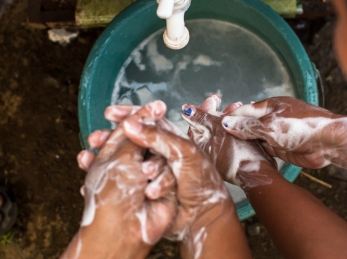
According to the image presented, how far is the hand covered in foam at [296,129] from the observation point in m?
1.00

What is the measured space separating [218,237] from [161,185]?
189 mm

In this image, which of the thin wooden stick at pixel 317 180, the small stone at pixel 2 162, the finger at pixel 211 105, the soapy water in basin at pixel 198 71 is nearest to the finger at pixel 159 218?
the finger at pixel 211 105

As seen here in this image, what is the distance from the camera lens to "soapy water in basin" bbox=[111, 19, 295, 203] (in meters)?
1.45

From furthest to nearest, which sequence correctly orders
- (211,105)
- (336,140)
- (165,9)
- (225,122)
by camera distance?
(211,105) < (225,122) < (336,140) < (165,9)

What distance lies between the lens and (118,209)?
786 mm

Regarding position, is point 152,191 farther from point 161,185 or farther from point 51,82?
point 51,82

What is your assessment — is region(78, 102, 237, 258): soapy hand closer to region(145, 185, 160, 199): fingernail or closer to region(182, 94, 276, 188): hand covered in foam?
region(145, 185, 160, 199): fingernail

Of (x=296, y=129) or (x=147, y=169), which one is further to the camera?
(x=296, y=129)

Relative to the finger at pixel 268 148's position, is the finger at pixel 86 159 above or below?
above

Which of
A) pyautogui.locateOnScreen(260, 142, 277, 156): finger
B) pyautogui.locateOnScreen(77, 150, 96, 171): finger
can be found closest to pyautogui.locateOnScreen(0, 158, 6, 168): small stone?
pyautogui.locateOnScreen(77, 150, 96, 171): finger

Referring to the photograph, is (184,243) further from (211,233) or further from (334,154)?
(334,154)

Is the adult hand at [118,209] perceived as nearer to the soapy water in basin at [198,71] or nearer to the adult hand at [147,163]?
the adult hand at [147,163]

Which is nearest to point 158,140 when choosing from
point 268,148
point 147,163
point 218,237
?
point 147,163

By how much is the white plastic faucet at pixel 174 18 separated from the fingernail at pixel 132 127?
24cm
